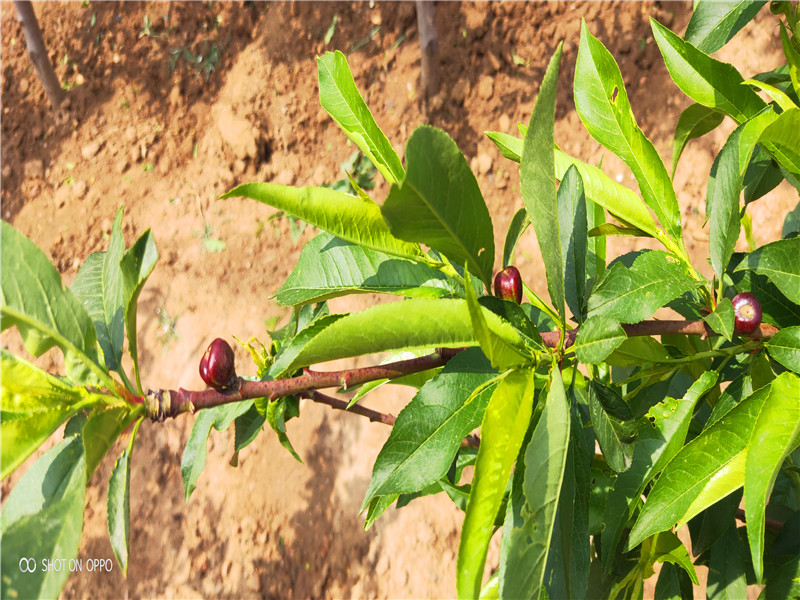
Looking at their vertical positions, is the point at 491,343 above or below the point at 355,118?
below

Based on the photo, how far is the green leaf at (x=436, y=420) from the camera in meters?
0.79

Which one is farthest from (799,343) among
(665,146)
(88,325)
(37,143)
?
(37,143)

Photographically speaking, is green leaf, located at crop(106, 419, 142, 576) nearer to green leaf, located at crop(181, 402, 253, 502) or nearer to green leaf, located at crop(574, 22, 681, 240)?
green leaf, located at crop(181, 402, 253, 502)

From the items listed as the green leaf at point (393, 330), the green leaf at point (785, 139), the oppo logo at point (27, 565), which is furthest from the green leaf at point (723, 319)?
the oppo logo at point (27, 565)

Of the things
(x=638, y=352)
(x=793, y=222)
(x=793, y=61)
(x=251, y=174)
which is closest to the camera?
(x=638, y=352)

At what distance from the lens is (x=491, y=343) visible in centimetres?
65

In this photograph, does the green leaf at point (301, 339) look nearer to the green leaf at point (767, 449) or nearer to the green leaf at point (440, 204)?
the green leaf at point (440, 204)

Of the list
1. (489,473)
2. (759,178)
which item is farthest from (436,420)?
(759,178)

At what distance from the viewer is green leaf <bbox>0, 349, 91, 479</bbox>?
71cm

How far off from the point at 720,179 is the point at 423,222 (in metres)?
0.53

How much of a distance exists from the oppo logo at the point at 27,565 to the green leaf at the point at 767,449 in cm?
83

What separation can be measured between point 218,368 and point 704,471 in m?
0.70

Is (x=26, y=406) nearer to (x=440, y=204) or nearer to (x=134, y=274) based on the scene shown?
(x=134, y=274)

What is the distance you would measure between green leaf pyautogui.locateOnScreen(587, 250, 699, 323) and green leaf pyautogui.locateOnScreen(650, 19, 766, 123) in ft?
1.08
